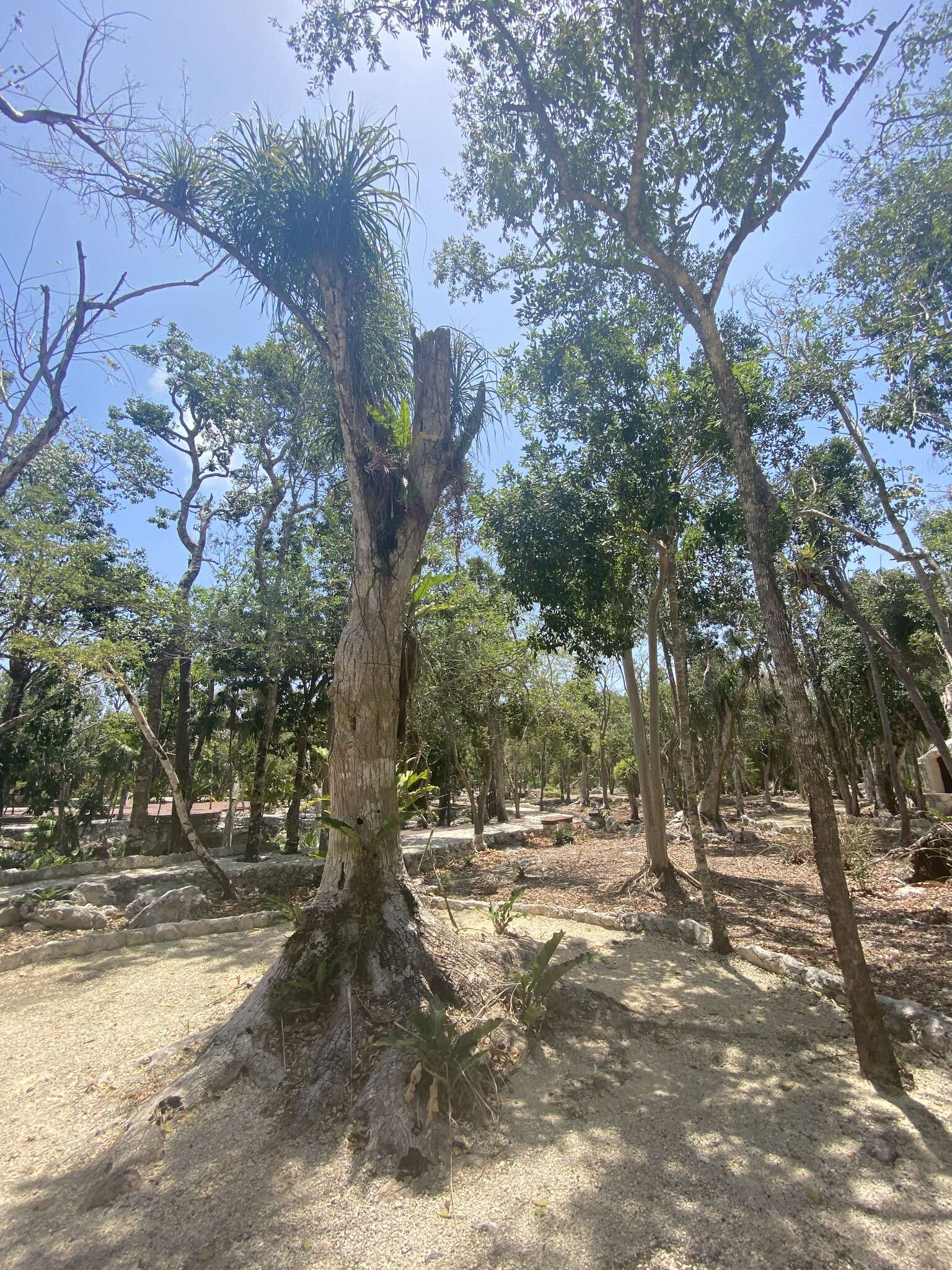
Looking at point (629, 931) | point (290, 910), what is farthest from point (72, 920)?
point (629, 931)

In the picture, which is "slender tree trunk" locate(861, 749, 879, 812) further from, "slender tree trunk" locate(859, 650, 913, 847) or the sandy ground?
the sandy ground

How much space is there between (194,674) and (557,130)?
14.4 metres

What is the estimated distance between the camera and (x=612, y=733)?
114 ft

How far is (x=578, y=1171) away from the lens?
9.73 feet

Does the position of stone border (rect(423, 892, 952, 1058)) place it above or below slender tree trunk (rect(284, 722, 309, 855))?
below

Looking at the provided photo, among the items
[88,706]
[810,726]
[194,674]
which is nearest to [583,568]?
[810,726]

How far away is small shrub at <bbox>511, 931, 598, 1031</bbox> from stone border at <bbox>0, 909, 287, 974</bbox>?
18.4 ft

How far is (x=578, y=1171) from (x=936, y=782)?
19.0 metres

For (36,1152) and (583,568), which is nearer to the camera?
(36,1152)

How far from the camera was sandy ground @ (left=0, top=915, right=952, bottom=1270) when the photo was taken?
2.51m

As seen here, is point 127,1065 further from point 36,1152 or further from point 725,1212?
point 725,1212

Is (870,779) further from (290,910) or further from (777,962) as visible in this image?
(290,910)

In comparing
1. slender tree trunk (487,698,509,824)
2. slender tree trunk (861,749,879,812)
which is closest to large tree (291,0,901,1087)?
slender tree trunk (487,698,509,824)

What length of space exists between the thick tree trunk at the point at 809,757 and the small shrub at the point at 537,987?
1.78m
